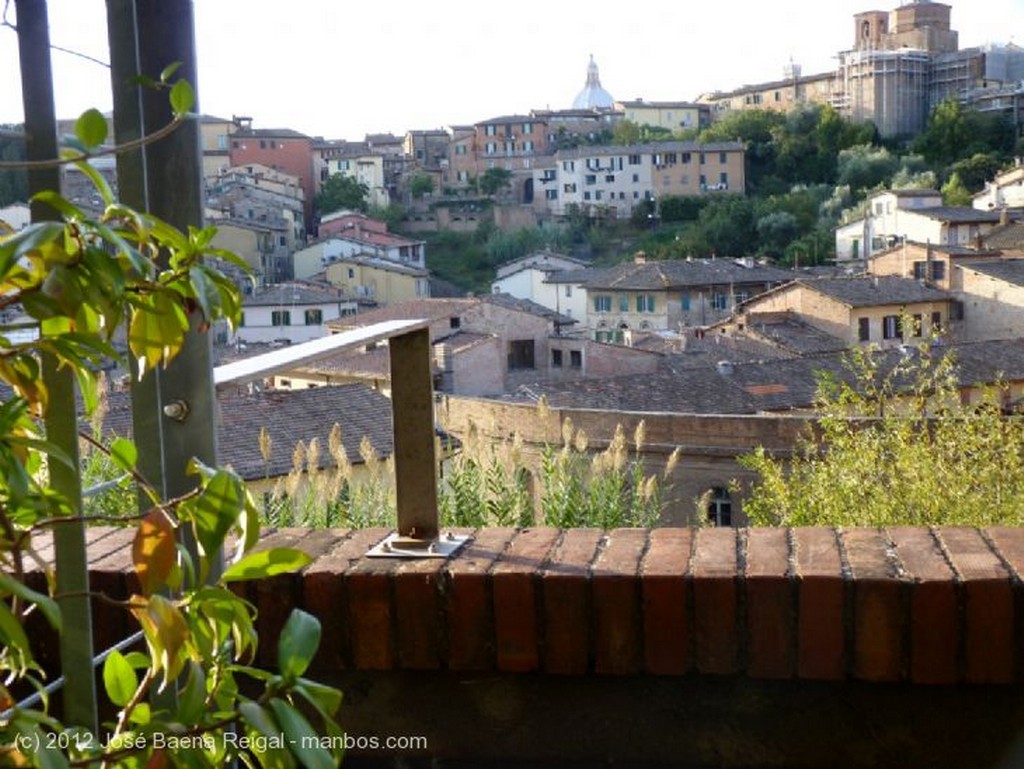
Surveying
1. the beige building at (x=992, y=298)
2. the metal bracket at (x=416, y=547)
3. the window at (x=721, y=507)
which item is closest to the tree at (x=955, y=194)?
the beige building at (x=992, y=298)

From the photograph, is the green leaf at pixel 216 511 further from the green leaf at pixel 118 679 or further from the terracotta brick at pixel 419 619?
the terracotta brick at pixel 419 619

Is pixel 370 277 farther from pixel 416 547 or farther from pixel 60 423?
pixel 60 423

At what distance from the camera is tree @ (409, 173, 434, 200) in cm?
7550

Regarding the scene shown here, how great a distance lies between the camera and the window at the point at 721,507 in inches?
705

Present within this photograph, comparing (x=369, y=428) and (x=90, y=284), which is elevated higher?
(x=90, y=284)

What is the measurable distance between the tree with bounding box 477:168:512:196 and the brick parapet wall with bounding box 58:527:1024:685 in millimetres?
74105

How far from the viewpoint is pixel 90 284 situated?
39.2 inches

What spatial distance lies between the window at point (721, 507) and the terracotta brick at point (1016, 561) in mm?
15597

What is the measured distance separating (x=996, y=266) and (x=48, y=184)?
3738cm

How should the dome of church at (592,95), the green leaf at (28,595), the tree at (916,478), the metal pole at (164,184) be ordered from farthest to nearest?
the dome of church at (592,95) → the tree at (916,478) → the metal pole at (164,184) → the green leaf at (28,595)

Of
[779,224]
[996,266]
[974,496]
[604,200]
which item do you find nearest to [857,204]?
[779,224]

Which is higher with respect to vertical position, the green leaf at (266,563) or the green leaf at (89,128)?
the green leaf at (89,128)

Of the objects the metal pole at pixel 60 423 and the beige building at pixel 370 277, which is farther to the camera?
the beige building at pixel 370 277

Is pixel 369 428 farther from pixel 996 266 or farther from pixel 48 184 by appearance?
pixel 996 266
